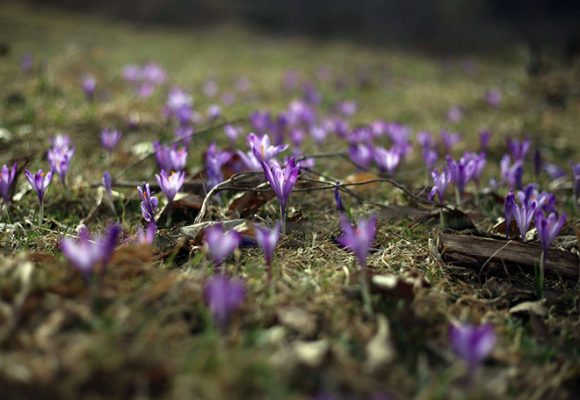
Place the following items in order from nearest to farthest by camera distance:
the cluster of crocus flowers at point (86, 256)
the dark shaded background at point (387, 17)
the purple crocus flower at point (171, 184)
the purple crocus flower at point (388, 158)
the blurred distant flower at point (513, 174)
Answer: the cluster of crocus flowers at point (86, 256), the purple crocus flower at point (171, 184), the blurred distant flower at point (513, 174), the purple crocus flower at point (388, 158), the dark shaded background at point (387, 17)

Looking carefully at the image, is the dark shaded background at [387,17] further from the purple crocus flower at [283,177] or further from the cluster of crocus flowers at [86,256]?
the cluster of crocus flowers at [86,256]

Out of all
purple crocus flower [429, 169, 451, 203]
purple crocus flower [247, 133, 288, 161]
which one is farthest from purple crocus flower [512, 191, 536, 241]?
purple crocus flower [247, 133, 288, 161]

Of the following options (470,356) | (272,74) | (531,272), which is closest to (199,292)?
(470,356)

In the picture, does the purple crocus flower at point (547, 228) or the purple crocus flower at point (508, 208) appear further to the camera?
the purple crocus flower at point (508, 208)

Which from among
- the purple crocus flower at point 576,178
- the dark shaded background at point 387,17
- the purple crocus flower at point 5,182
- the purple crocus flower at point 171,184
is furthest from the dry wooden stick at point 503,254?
the dark shaded background at point 387,17

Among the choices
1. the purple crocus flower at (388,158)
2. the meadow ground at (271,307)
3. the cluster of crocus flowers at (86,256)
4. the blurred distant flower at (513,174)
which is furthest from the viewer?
the purple crocus flower at (388,158)

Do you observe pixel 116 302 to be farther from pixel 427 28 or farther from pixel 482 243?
pixel 427 28
